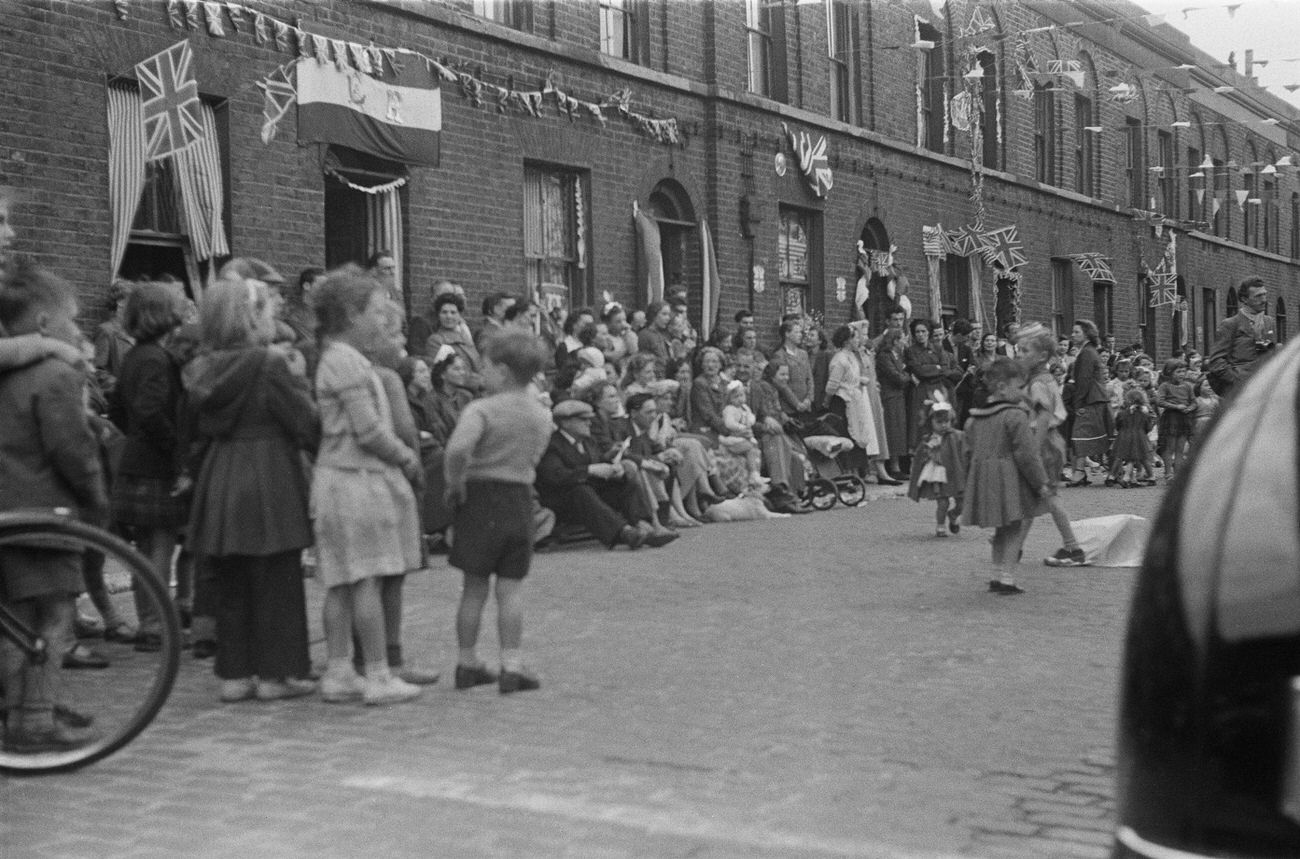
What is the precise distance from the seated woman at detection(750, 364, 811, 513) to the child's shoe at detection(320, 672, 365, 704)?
10306mm

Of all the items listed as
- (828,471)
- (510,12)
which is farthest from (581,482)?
(510,12)

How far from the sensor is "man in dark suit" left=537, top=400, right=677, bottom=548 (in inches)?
508

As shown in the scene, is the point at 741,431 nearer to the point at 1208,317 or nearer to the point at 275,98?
the point at 275,98

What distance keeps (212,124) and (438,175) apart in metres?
3.01

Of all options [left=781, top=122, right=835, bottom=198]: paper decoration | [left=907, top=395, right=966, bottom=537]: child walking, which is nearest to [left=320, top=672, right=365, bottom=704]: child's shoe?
[left=907, top=395, right=966, bottom=537]: child walking

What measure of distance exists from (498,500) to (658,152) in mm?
13534

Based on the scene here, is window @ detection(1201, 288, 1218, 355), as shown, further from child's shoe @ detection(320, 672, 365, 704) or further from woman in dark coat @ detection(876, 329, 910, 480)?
child's shoe @ detection(320, 672, 365, 704)

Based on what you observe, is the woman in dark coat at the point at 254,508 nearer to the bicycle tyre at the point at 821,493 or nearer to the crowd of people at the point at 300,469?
the crowd of people at the point at 300,469

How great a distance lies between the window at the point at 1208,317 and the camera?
4350 centimetres

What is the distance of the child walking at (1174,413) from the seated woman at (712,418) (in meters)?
7.39

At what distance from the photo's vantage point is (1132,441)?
68.5 feet

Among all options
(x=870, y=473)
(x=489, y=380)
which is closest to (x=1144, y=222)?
(x=870, y=473)

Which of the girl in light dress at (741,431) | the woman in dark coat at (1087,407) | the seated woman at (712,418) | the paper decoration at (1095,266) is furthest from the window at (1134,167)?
the seated woman at (712,418)

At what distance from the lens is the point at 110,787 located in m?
5.25
